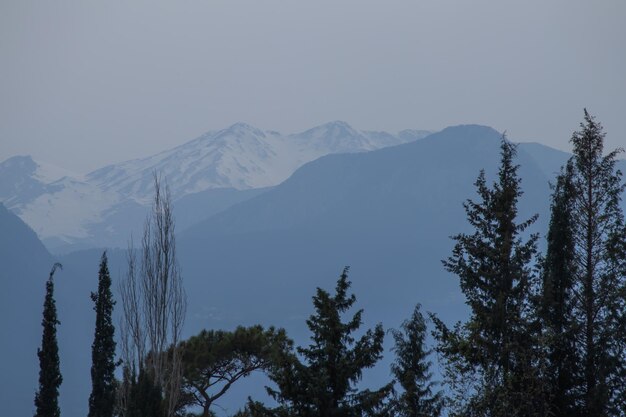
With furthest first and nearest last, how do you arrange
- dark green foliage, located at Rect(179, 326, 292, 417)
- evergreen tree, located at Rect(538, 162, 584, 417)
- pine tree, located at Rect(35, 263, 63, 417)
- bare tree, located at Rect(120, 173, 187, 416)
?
pine tree, located at Rect(35, 263, 63, 417) < dark green foliage, located at Rect(179, 326, 292, 417) < bare tree, located at Rect(120, 173, 187, 416) < evergreen tree, located at Rect(538, 162, 584, 417)

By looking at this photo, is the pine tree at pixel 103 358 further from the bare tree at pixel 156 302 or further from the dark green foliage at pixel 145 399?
the dark green foliage at pixel 145 399

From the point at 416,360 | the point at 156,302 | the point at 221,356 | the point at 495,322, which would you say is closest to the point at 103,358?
the point at 156,302

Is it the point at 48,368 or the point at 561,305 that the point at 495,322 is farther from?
the point at 48,368

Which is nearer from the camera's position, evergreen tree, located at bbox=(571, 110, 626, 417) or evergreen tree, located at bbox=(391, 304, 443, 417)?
evergreen tree, located at bbox=(571, 110, 626, 417)

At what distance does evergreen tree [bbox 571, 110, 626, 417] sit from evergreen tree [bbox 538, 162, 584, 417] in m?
0.21

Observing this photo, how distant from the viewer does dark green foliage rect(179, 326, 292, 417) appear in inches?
1244

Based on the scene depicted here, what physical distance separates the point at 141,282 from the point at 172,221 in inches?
109

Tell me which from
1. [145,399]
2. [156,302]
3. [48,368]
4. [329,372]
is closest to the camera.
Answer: [329,372]

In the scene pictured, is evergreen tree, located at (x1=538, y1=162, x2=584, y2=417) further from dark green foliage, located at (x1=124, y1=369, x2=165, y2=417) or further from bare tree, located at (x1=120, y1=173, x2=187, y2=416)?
bare tree, located at (x1=120, y1=173, x2=187, y2=416)

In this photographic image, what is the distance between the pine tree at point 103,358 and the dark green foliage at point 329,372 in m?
15.6

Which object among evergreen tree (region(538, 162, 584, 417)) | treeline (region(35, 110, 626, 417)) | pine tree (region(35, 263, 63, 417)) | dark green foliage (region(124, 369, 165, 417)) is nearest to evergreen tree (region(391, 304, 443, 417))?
treeline (region(35, 110, 626, 417))

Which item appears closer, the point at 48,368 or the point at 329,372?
the point at 329,372

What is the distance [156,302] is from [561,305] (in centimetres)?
1612

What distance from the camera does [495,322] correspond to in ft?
70.6
